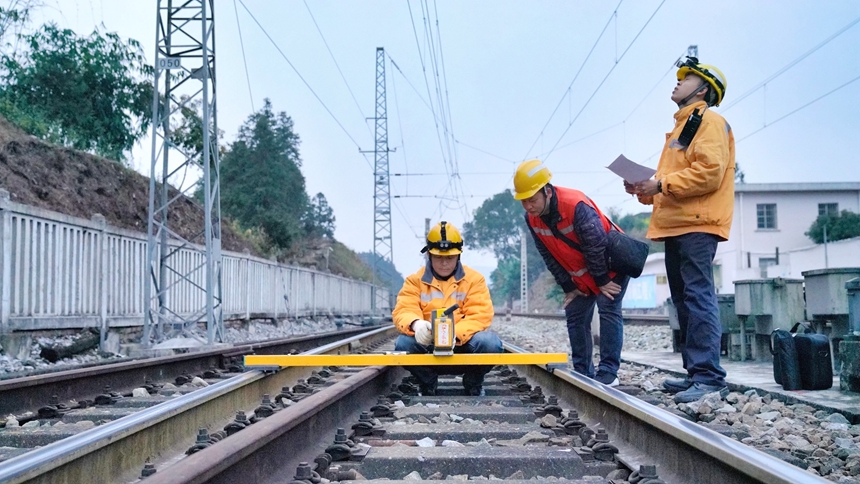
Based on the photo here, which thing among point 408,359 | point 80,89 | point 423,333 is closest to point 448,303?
point 423,333

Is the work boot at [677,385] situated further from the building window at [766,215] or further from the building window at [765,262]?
the building window at [766,215]

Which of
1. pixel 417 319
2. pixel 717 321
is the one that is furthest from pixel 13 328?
pixel 717 321

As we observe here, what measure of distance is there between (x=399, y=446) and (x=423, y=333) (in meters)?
1.55

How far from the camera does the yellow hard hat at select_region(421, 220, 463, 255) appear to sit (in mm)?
4703

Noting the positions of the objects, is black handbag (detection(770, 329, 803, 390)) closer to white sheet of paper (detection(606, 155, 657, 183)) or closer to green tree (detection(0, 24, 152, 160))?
white sheet of paper (detection(606, 155, 657, 183))

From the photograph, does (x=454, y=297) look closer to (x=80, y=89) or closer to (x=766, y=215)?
(x=80, y=89)

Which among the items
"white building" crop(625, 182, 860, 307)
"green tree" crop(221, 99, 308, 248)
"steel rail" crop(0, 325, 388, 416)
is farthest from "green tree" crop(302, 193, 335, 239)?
"steel rail" crop(0, 325, 388, 416)

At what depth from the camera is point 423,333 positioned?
4.54 m

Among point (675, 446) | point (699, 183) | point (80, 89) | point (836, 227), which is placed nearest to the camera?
point (675, 446)

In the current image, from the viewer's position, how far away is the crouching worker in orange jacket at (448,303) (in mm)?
4746

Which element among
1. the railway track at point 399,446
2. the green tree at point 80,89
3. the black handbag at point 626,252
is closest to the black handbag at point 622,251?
the black handbag at point 626,252

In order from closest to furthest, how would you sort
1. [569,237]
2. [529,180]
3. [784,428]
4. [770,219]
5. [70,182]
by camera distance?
[784,428] → [529,180] → [569,237] → [70,182] → [770,219]

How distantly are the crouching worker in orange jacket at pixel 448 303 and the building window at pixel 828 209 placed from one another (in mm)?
38268

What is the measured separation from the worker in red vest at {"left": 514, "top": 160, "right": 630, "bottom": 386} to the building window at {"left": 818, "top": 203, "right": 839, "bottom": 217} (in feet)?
123
